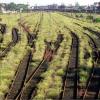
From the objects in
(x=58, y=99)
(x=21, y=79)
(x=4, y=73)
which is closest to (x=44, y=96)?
(x=58, y=99)

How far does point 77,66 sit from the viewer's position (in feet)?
84.3

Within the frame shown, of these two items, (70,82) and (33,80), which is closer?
(70,82)

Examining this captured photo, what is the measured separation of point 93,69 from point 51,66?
130 inches

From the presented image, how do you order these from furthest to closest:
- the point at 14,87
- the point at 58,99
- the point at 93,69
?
the point at 93,69 → the point at 14,87 → the point at 58,99

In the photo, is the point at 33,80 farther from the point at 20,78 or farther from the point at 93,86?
the point at 93,86

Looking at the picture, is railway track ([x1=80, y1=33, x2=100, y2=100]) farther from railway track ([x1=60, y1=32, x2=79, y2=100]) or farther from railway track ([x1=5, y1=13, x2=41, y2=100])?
railway track ([x1=5, y1=13, x2=41, y2=100])

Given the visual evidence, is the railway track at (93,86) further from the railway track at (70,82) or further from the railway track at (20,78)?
the railway track at (20,78)

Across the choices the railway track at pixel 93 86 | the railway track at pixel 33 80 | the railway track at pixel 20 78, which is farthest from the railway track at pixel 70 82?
the railway track at pixel 20 78

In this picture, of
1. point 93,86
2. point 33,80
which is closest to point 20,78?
point 33,80

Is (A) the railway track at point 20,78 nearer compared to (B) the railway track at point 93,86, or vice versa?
(B) the railway track at point 93,86

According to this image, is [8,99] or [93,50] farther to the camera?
[93,50]

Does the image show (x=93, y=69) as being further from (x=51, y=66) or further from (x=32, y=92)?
(x=32, y=92)

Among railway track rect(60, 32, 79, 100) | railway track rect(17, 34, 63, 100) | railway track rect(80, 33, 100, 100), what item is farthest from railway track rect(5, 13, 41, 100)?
railway track rect(80, 33, 100, 100)

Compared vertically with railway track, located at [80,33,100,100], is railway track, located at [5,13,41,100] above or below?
below
